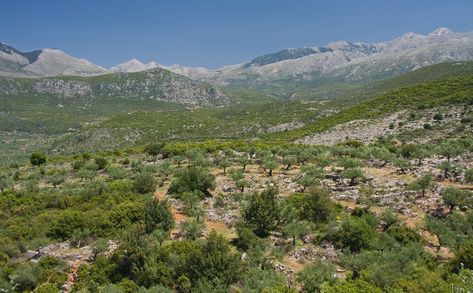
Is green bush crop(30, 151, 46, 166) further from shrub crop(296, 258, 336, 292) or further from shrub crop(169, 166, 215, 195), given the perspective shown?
shrub crop(296, 258, 336, 292)

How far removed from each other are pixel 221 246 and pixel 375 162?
2608 cm

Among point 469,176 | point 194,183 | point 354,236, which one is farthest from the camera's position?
point 194,183

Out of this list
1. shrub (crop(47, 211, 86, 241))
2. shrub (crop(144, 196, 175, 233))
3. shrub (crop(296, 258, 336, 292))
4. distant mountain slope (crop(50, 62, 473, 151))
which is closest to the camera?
shrub (crop(296, 258, 336, 292))

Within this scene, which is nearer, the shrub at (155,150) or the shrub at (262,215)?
the shrub at (262,215)

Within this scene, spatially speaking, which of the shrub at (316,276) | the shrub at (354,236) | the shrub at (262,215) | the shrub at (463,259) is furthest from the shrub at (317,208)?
the shrub at (463,259)

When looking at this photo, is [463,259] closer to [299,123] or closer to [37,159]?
[37,159]

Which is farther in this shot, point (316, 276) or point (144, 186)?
point (144, 186)

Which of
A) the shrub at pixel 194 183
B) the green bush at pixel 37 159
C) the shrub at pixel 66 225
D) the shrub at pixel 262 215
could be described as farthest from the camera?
Result: the green bush at pixel 37 159

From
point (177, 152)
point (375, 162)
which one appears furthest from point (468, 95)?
point (177, 152)

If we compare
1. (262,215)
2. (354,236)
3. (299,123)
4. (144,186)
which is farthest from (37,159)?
(299,123)

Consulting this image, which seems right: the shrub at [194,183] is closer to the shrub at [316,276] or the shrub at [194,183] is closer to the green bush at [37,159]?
the shrub at [316,276]

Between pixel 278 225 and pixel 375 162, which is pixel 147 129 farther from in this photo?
pixel 278 225

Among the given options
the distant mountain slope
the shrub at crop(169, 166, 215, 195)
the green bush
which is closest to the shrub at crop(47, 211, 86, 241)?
the shrub at crop(169, 166, 215, 195)

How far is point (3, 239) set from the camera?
23.0 metres
